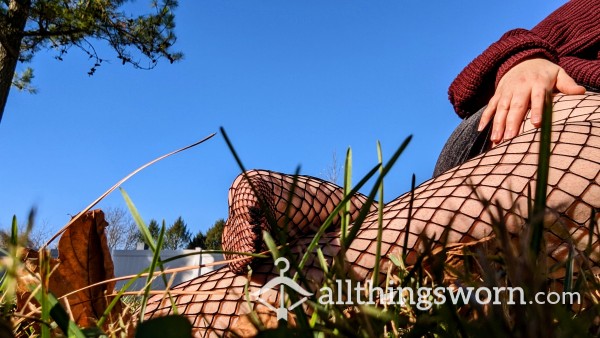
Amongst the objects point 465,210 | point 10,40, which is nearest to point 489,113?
point 465,210

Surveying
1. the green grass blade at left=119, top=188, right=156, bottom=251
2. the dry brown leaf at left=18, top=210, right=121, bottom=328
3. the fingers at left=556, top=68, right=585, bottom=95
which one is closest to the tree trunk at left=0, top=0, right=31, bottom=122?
the fingers at left=556, top=68, right=585, bottom=95

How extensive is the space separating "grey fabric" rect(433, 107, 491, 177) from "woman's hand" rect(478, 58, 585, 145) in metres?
0.08

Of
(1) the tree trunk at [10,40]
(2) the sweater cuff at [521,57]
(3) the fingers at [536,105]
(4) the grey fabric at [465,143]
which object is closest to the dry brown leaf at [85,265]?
(3) the fingers at [536,105]

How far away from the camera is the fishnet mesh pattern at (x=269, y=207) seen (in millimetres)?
912

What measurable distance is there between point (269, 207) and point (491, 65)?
1175mm

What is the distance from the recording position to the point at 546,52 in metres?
1.74

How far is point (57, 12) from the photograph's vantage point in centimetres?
697

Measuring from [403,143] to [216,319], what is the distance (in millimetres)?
642

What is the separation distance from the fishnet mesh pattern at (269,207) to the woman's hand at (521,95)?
415 mm

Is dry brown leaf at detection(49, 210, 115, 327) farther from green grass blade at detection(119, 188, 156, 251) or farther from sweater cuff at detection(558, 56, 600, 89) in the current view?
sweater cuff at detection(558, 56, 600, 89)

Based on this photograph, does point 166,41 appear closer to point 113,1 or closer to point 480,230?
point 113,1

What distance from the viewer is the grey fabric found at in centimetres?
159

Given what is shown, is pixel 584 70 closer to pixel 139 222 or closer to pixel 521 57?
pixel 521 57

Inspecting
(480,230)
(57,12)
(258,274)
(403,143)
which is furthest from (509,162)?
(57,12)
